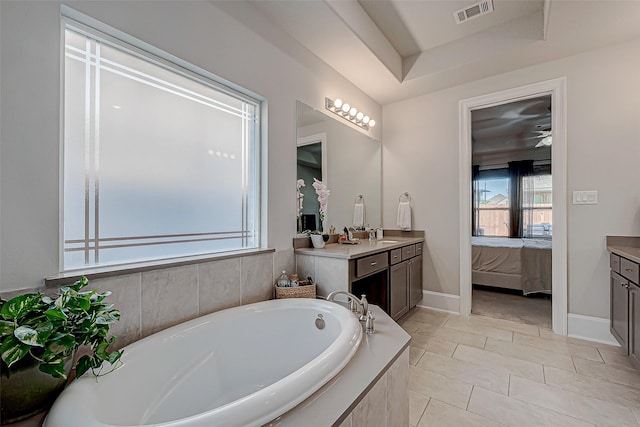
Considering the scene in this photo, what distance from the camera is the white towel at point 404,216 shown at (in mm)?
3379

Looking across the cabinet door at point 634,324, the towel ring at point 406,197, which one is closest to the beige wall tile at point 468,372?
the cabinet door at point 634,324

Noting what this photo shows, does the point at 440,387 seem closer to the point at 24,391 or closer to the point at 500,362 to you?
the point at 500,362

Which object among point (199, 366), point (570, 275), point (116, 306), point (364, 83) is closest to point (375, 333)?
point (199, 366)

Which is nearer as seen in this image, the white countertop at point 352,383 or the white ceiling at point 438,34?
the white countertop at point 352,383

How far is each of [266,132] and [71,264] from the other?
4.52 feet

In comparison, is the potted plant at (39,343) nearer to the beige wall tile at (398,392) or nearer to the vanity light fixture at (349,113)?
the beige wall tile at (398,392)

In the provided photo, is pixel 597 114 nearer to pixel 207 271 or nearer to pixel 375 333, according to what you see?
pixel 375 333

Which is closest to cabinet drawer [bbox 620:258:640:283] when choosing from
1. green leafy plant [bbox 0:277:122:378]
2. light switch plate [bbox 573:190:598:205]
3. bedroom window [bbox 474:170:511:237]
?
light switch plate [bbox 573:190:598:205]

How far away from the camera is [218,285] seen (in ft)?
5.55

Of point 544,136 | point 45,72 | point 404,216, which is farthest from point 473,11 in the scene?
point 544,136

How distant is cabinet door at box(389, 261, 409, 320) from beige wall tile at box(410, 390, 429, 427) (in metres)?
0.85

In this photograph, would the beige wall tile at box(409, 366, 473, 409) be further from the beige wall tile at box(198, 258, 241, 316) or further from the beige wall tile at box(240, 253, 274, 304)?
the beige wall tile at box(198, 258, 241, 316)

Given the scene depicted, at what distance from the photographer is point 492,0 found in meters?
2.25

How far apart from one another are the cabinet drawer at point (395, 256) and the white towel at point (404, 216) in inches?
27.6
